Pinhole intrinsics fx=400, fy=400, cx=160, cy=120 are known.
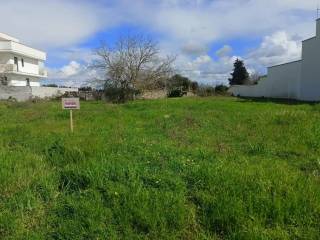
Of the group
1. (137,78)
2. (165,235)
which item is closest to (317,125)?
(165,235)

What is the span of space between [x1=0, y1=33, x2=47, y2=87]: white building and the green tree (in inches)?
1150

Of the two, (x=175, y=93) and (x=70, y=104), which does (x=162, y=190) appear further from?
(x=175, y=93)

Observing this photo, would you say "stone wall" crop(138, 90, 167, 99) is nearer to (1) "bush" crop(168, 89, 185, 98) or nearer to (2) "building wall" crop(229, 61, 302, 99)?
(1) "bush" crop(168, 89, 185, 98)

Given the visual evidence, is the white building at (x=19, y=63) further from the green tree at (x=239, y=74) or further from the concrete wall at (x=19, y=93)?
the green tree at (x=239, y=74)

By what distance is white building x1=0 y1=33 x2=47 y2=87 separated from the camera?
160ft

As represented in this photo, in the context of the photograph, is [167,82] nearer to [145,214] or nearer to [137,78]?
[137,78]

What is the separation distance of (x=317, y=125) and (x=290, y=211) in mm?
6311

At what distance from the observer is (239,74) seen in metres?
63.0

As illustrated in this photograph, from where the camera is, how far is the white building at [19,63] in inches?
1921

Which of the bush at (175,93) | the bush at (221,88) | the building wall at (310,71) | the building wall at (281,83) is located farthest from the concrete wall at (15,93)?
the building wall at (310,71)

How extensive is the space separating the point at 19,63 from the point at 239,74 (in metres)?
32.7

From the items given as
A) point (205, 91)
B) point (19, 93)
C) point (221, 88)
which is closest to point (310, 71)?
point (205, 91)

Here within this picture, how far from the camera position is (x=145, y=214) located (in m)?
4.66

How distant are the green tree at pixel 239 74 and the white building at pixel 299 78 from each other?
18071mm
